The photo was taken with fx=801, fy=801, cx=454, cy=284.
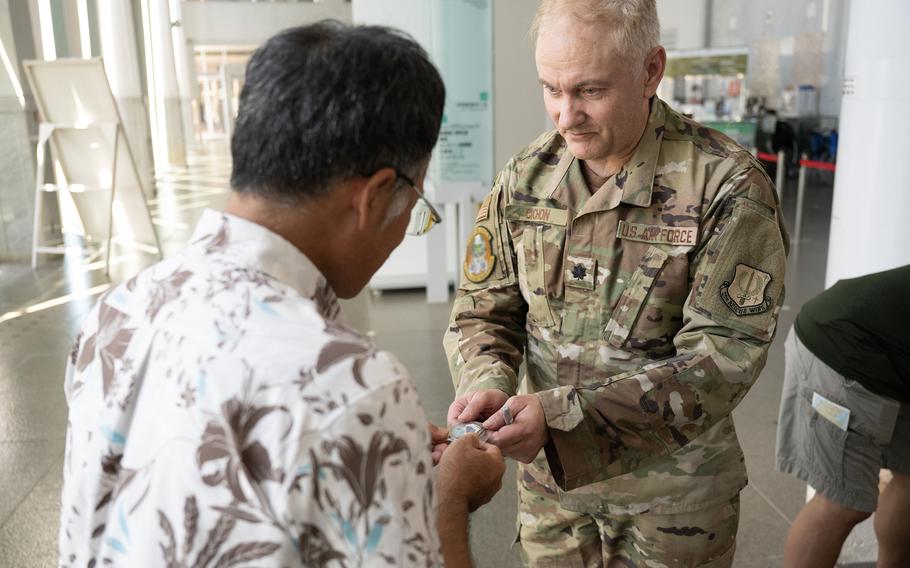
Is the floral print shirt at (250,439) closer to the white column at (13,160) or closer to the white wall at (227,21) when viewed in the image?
the white column at (13,160)

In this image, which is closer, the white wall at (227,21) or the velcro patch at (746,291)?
the velcro patch at (746,291)

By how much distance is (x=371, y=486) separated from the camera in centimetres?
78

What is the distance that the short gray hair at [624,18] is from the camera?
145 centimetres

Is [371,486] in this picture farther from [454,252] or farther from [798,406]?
[454,252]

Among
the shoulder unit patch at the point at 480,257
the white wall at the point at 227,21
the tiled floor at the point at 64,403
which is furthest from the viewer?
the white wall at the point at 227,21

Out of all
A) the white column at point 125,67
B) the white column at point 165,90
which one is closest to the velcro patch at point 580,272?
the white column at point 125,67

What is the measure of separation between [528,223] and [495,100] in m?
4.73

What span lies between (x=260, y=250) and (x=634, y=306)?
905 mm

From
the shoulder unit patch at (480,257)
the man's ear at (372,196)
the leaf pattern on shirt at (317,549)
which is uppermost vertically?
the man's ear at (372,196)

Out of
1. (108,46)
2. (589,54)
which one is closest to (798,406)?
(589,54)

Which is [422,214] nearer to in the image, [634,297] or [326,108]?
[326,108]

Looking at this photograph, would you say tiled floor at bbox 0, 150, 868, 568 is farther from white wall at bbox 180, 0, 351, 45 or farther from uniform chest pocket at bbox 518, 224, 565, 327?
white wall at bbox 180, 0, 351, 45

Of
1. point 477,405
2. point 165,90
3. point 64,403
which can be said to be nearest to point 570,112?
point 477,405

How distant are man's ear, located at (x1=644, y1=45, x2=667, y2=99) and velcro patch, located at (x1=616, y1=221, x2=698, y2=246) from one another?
0.85 feet
